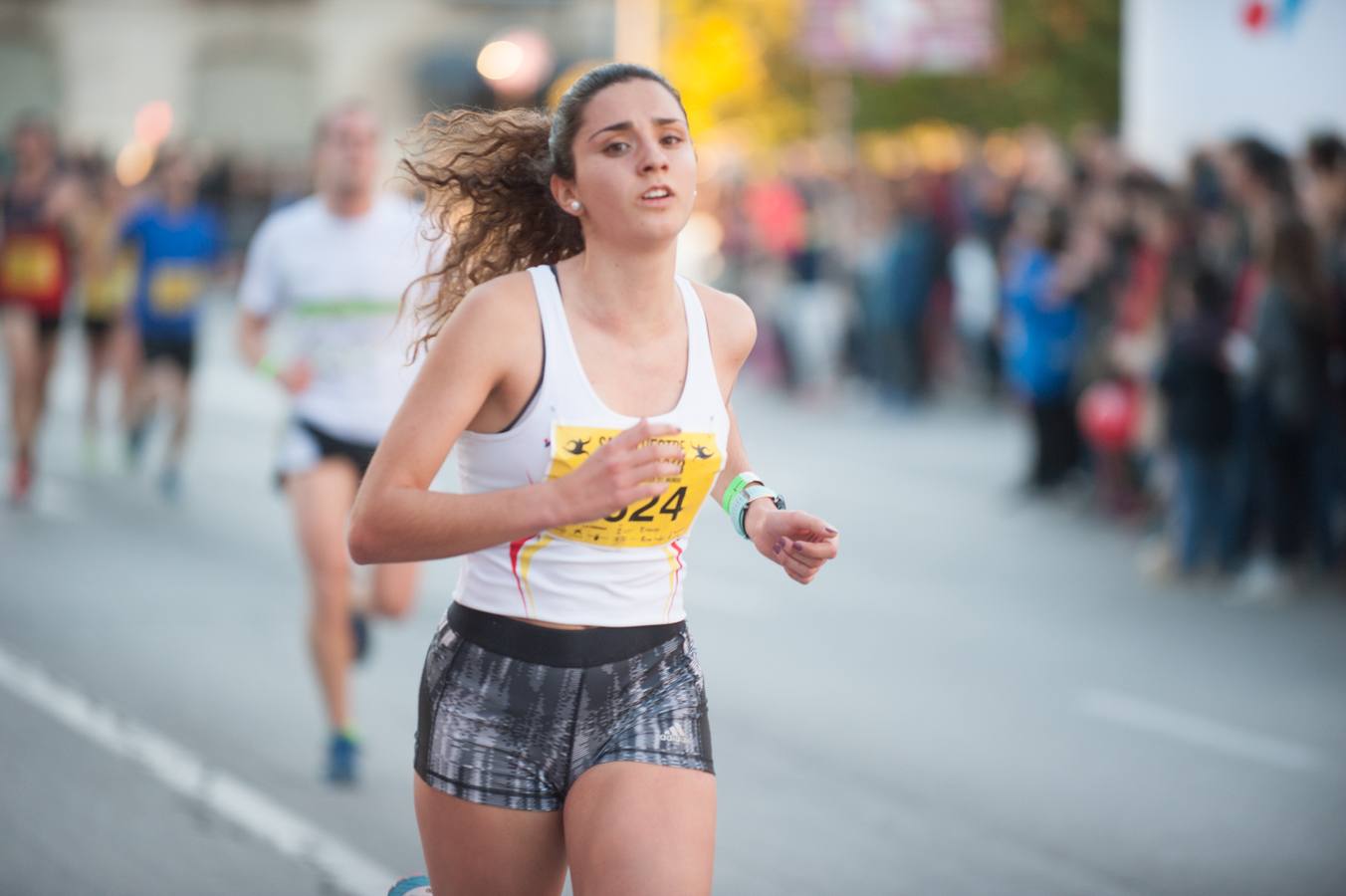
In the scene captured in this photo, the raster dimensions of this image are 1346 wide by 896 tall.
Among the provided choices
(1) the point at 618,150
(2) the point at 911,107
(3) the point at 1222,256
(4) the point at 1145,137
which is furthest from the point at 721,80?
(1) the point at 618,150

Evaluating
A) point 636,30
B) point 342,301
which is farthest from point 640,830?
point 636,30

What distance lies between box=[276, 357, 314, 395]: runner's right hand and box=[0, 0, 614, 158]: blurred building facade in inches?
1526

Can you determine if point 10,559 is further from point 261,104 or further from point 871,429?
point 261,104

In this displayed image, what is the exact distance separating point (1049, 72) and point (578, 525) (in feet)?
119

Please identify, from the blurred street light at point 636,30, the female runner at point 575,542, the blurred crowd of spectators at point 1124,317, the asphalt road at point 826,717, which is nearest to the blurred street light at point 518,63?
the blurred street light at point 636,30

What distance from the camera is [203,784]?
655 centimetres

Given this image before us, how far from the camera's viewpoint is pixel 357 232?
23.2ft

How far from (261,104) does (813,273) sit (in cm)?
3033

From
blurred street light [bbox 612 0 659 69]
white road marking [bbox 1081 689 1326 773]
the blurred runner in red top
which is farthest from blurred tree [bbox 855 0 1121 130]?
white road marking [bbox 1081 689 1326 773]

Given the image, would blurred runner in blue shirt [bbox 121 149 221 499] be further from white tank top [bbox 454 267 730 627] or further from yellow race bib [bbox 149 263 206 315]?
white tank top [bbox 454 267 730 627]

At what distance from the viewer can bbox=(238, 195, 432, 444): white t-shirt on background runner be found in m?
6.80

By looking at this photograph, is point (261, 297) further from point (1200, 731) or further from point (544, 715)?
point (544, 715)

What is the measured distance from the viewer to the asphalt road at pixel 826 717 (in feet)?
19.1

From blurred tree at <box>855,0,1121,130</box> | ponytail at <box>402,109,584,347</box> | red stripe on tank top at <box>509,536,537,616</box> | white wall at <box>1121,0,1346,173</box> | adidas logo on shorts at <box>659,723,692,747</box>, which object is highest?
blurred tree at <box>855,0,1121,130</box>
